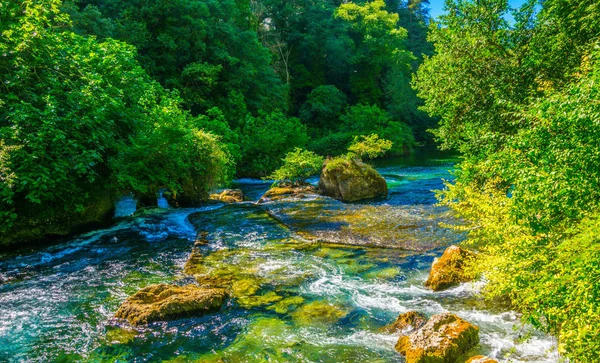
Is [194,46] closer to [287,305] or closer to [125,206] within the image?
[125,206]

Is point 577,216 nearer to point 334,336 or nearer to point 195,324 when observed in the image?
point 334,336

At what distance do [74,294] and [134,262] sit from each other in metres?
2.09

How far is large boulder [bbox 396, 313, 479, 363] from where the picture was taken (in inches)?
207

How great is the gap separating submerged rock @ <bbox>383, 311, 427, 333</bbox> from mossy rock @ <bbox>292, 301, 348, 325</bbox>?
3.13 ft

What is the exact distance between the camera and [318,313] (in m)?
7.10

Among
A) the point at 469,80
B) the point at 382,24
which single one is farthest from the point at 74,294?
the point at 382,24

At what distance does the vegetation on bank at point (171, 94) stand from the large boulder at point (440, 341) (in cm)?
968

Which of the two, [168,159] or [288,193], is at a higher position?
[168,159]

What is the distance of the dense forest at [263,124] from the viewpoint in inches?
168

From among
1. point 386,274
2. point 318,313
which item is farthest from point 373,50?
point 318,313

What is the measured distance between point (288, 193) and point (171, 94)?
7754 millimetres

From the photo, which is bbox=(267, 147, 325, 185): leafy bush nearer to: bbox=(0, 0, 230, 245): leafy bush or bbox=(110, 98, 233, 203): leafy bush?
bbox=(110, 98, 233, 203): leafy bush

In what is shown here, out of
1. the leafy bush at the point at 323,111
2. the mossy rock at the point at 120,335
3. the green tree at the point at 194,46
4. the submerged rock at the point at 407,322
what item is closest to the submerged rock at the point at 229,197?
the green tree at the point at 194,46

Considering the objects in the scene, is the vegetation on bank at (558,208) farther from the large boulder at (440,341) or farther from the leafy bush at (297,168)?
the leafy bush at (297,168)
